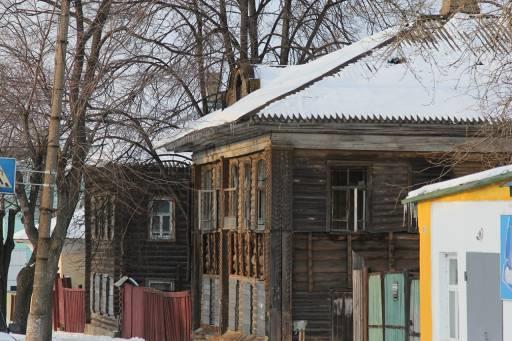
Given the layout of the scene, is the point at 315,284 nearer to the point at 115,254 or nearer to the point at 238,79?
the point at 238,79

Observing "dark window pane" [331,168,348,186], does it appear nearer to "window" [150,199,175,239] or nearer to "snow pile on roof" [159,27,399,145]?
"snow pile on roof" [159,27,399,145]

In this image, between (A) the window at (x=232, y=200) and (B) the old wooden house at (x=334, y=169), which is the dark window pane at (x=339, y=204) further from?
(A) the window at (x=232, y=200)

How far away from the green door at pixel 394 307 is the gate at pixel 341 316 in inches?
104

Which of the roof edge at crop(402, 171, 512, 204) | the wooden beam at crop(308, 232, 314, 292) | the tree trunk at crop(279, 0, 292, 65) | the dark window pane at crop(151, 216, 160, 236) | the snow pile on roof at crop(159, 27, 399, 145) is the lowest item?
the wooden beam at crop(308, 232, 314, 292)

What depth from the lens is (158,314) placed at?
31547 mm

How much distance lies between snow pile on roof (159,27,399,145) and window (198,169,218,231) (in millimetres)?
1828

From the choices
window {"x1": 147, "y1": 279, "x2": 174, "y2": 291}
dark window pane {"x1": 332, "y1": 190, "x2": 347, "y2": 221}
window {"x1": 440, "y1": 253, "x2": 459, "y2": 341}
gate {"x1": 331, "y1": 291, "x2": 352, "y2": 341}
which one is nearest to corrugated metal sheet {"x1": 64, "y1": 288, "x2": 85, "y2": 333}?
window {"x1": 147, "y1": 279, "x2": 174, "y2": 291}

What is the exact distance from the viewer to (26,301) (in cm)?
2772

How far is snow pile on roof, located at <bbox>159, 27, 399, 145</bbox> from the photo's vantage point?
23.8 metres

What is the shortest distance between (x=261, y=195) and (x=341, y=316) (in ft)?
13.5

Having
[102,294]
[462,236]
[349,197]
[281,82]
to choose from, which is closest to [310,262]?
[349,197]

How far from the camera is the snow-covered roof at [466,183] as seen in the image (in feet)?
46.1

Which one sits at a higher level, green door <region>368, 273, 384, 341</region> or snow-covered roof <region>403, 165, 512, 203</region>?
snow-covered roof <region>403, 165, 512, 203</region>

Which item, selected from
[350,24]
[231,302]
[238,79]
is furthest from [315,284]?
[350,24]
